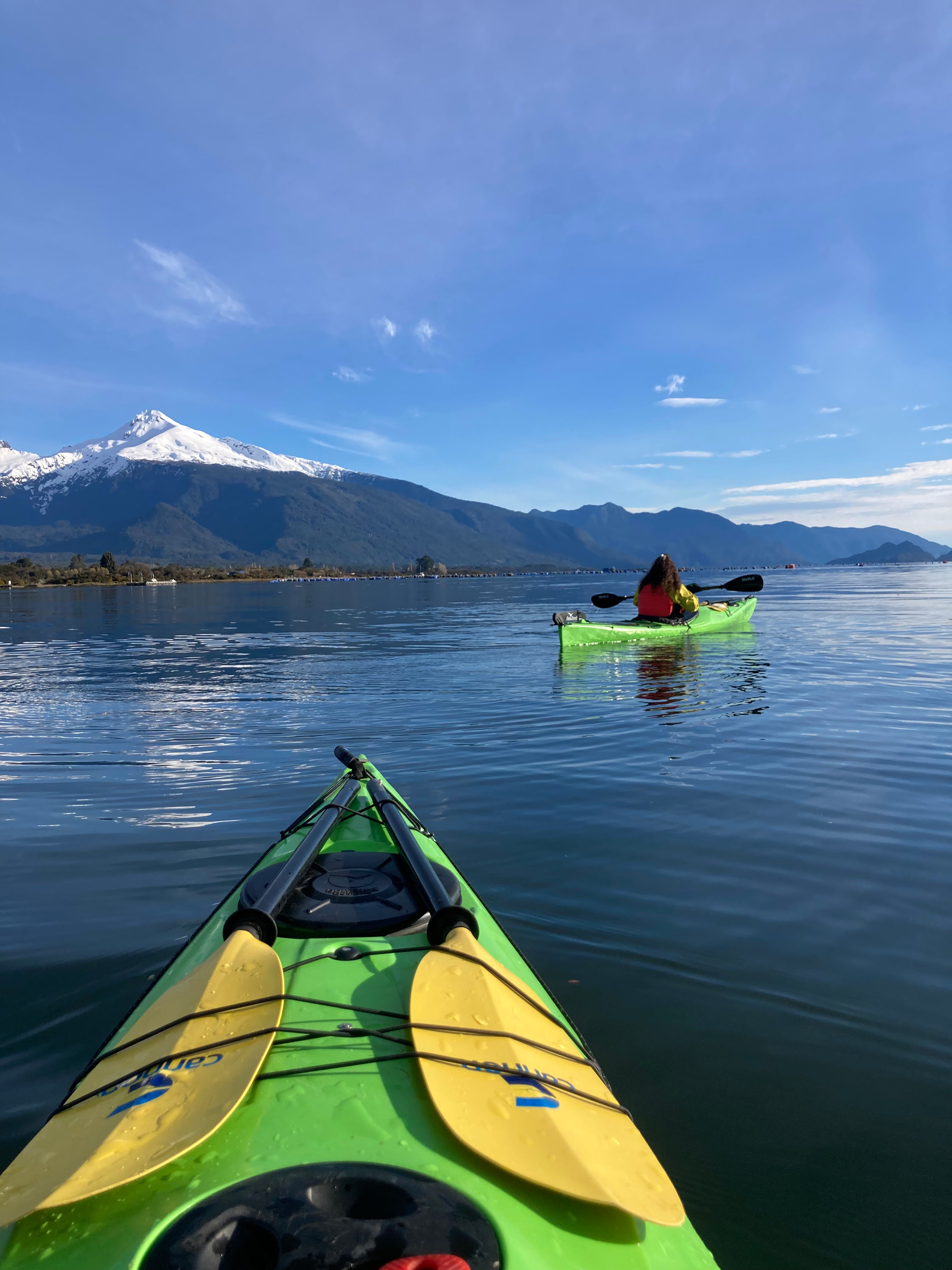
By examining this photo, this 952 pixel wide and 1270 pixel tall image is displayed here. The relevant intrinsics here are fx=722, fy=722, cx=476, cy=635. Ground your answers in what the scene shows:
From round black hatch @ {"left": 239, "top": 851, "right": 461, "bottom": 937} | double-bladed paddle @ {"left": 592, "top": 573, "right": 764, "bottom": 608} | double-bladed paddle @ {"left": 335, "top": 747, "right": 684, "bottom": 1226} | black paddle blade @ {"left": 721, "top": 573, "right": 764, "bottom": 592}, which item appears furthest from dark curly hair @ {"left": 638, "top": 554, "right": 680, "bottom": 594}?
double-bladed paddle @ {"left": 335, "top": 747, "right": 684, "bottom": 1226}

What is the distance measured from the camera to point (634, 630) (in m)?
21.3

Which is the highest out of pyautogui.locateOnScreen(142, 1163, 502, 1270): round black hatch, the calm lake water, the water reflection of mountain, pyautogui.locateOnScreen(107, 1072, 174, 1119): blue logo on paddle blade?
pyautogui.locateOnScreen(142, 1163, 502, 1270): round black hatch

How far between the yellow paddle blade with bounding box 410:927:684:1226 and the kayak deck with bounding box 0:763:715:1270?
0.19 ft

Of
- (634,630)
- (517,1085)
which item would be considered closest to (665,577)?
(634,630)

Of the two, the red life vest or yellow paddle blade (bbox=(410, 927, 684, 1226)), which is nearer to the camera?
yellow paddle blade (bbox=(410, 927, 684, 1226))

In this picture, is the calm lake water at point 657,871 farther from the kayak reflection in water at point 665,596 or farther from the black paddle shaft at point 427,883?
the kayak reflection in water at point 665,596

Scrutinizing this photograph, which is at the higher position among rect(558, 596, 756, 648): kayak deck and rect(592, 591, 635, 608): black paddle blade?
rect(592, 591, 635, 608): black paddle blade

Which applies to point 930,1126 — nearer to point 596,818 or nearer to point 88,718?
point 596,818

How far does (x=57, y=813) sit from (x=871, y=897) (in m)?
7.78

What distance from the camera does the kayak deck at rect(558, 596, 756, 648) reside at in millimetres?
20797

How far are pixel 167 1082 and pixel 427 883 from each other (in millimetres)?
1566

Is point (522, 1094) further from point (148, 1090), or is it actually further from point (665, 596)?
point (665, 596)

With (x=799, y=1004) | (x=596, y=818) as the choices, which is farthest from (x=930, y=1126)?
(x=596, y=818)

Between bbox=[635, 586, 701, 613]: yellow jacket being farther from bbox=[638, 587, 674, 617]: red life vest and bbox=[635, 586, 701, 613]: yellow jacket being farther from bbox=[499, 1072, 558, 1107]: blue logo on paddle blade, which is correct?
bbox=[499, 1072, 558, 1107]: blue logo on paddle blade
